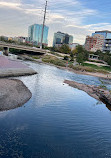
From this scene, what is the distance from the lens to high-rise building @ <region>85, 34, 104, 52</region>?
139125 millimetres

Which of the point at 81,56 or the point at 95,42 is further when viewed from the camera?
the point at 95,42

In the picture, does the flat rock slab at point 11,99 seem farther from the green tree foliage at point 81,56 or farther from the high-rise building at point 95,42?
the high-rise building at point 95,42

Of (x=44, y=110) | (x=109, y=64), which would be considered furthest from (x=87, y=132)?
(x=109, y=64)

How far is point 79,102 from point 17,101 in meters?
9.78

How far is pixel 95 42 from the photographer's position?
466ft

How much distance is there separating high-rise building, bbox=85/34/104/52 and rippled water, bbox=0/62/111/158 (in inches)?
4981

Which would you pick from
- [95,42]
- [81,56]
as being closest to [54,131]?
[81,56]

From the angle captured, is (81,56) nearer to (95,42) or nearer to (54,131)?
(54,131)

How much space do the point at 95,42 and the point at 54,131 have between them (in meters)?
138

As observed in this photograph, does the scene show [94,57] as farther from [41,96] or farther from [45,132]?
[45,132]

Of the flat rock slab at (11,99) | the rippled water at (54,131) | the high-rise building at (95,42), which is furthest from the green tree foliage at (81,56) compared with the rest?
the flat rock slab at (11,99)

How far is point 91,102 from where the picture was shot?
24.9 metres

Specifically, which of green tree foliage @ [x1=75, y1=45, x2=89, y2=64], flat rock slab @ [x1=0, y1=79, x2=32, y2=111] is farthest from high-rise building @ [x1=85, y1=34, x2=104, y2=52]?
flat rock slab @ [x1=0, y1=79, x2=32, y2=111]

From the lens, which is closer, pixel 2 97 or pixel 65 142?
pixel 65 142
